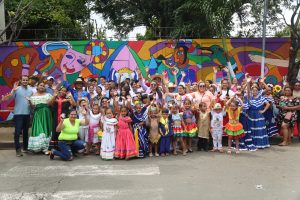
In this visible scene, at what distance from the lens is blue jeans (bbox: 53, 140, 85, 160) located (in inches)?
342

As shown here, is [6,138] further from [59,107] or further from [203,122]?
[203,122]

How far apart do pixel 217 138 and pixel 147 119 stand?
1.75 meters

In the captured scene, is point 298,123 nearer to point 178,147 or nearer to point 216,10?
point 178,147

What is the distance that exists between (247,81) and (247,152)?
173 cm

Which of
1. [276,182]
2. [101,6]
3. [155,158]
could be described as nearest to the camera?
[276,182]

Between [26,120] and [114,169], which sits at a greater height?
[26,120]

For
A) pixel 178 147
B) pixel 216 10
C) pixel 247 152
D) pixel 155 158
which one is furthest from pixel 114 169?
pixel 216 10

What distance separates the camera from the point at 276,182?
22.3ft

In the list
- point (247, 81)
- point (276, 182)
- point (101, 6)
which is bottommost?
point (276, 182)

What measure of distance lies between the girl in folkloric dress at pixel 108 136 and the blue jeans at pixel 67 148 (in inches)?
20.4

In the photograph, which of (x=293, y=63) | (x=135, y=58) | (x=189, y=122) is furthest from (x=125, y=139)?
(x=293, y=63)

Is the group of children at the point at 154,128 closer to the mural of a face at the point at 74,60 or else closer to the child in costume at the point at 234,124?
the child in costume at the point at 234,124

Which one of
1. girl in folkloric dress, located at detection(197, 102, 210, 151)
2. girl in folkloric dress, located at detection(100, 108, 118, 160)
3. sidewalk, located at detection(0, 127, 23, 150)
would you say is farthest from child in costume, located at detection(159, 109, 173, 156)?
sidewalk, located at detection(0, 127, 23, 150)

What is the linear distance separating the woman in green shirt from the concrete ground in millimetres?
190
